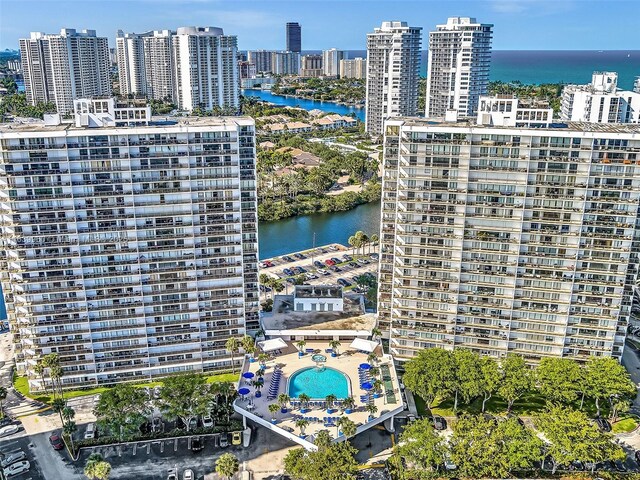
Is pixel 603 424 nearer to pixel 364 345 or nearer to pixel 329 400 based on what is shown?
pixel 364 345

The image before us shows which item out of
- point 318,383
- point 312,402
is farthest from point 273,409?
point 318,383

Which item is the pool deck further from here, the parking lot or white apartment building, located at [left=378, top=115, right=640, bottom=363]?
the parking lot

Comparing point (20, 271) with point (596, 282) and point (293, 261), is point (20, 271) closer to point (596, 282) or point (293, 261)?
point (293, 261)

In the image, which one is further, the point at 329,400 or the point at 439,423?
the point at 439,423

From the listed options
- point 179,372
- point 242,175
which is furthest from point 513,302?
point 179,372

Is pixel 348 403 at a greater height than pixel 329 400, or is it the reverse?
→ pixel 329 400
